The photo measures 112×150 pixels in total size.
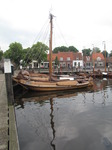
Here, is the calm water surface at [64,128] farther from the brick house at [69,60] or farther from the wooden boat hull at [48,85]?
the brick house at [69,60]

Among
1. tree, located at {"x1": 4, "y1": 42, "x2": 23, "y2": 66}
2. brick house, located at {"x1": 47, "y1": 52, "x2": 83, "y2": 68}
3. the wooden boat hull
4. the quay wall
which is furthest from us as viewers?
brick house, located at {"x1": 47, "y1": 52, "x2": 83, "y2": 68}

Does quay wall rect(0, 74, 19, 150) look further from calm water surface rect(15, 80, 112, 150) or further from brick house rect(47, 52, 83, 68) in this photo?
brick house rect(47, 52, 83, 68)

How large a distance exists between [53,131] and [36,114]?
2.82 meters

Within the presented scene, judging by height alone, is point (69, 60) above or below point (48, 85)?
above

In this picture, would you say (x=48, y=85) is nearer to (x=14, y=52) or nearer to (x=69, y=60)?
(x=14, y=52)

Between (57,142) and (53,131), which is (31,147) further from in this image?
(53,131)

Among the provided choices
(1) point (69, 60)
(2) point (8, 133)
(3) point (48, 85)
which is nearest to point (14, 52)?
(1) point (69, 60)

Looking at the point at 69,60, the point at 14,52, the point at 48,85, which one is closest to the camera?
the point at 48,85

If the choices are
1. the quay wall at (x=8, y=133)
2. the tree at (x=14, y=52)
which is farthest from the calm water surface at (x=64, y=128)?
the tree at (x=14, y=52)

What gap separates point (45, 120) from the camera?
8.63m

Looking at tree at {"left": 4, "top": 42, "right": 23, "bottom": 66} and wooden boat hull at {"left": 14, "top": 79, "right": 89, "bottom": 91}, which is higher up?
tree at {"left": 4, "top": 42, "right": 23, "bottom": 66}

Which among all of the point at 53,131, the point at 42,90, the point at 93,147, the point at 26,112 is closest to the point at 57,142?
the point at 53,131

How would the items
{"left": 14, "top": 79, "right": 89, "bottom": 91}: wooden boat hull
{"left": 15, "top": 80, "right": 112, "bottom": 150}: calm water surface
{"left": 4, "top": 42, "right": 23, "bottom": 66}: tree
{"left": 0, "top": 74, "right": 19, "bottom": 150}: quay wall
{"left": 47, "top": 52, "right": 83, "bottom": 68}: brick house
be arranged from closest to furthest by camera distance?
{"left": 0, "top": 74, "right": 19, "bottom": 150}: quay wall
{"left": 15, "top": 80, "right": 112, "bottom": 150}: calm water surface
{"left": 14, "top": 79, "right": 89, "bottom": 91}: wooden boat hull
{"left": 4, "top": 42, "right": 23, "bottom": 66}: tree
{"left": 47, "top": 52, "right": 83, "bottom": 68}: brick house

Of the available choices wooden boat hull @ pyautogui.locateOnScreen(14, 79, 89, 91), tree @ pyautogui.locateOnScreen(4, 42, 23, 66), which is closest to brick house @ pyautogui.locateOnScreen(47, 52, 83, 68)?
tree @ pyautogui.locateOnScreen(4, 42, 23, 66)
